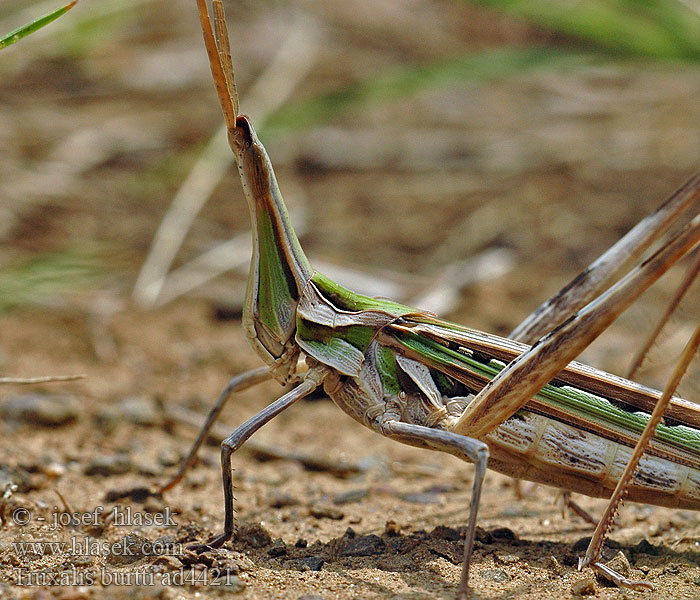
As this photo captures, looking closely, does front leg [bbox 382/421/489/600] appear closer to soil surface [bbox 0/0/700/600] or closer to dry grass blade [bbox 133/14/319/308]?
soil surface [bbox 0/0/700/600]

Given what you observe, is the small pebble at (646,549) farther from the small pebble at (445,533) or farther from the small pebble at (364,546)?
the small pebble at (364,546)

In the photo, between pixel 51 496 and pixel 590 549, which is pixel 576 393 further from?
pixel 51 496

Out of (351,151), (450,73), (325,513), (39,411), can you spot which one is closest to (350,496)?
(325,513)

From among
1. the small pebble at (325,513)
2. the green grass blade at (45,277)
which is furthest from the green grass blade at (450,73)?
the small pebble at (325,513)

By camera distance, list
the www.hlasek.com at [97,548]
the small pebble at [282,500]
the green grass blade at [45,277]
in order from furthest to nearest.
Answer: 1. the green grass blade at [45,277]
2. the small pebble at [282,500]
3. the www.hlasek.com at [97,548]

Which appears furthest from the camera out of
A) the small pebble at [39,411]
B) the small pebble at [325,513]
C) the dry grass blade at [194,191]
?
the dry grass blade at [194,191]

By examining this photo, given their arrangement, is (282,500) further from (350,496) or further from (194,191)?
(194,191)

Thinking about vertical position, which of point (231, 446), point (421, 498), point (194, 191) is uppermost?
point (194, 191)

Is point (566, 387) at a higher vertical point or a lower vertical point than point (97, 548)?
higher

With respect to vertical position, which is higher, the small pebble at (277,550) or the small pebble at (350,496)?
the small pebble at (277,550)
